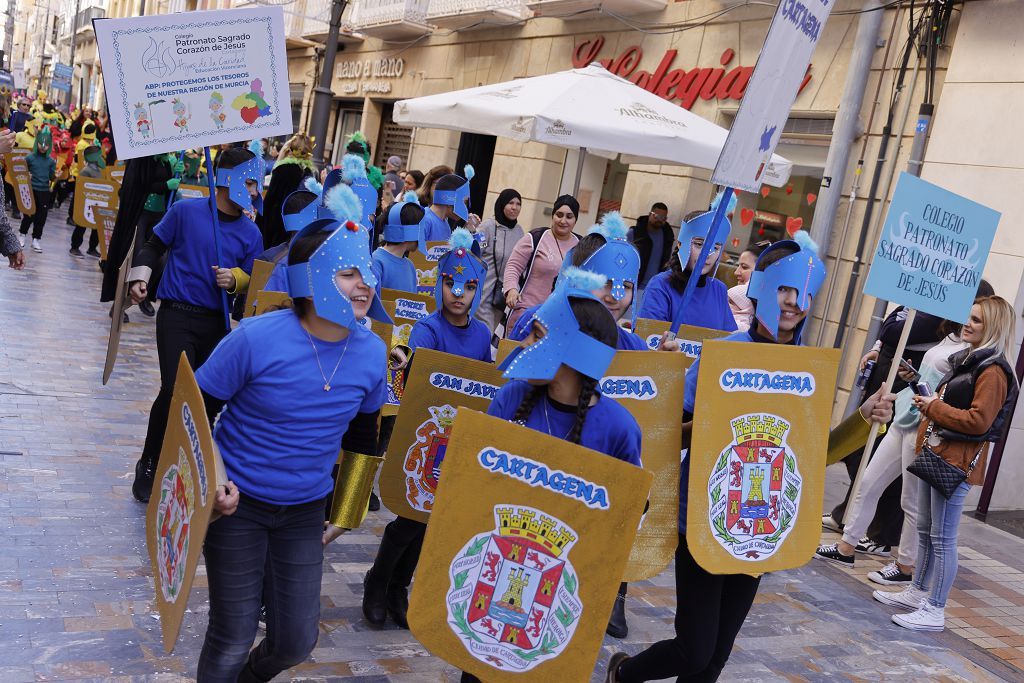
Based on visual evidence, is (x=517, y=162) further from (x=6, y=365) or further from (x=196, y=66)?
(x=196, y=66)

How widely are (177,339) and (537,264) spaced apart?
10.1 ft

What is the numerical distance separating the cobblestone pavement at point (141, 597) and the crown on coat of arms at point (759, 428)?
1507 millimetres

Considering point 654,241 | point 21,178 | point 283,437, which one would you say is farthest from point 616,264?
point 21,178

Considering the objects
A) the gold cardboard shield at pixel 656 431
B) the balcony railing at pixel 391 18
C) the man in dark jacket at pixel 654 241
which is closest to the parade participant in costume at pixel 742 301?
the man in dark jacket at pixel 654 241

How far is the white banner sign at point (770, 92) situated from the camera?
4.39m

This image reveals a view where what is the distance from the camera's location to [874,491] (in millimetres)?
6738

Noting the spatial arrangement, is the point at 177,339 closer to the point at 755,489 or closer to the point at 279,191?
the point at 755,489

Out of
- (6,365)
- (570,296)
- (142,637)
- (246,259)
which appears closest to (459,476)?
(570,296)

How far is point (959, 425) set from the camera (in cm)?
571

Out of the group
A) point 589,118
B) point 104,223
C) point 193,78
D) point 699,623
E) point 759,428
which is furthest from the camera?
point 104,223

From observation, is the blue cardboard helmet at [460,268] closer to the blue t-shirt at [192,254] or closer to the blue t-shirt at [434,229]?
the blue t-shirt at [192,254]

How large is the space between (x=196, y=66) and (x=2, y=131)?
2.15m

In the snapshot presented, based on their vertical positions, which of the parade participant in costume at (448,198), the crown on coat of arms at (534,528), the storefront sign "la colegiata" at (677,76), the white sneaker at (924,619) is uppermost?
the storefront sign "la colegiata" at (677,76)

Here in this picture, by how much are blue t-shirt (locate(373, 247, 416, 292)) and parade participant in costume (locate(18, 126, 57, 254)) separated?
10351 millimetres
